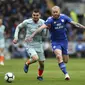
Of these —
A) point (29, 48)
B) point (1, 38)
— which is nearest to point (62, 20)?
point (29, 48)

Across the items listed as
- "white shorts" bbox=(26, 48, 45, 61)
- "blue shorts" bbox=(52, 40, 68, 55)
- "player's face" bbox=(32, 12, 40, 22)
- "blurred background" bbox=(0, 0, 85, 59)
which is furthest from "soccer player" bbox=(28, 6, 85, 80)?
"blurred background" bbox=(0, 0, 85, 59)

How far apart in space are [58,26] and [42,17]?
20627 mm

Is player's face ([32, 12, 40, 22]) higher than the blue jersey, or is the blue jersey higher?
player's face ([32, 12, 40, 22])

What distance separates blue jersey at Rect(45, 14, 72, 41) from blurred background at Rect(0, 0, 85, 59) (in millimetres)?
17340

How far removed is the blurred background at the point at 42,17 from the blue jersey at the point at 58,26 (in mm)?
17340

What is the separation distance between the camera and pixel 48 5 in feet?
127

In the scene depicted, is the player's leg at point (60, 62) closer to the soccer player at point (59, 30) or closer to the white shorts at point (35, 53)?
the soccer player at point (59, 30)

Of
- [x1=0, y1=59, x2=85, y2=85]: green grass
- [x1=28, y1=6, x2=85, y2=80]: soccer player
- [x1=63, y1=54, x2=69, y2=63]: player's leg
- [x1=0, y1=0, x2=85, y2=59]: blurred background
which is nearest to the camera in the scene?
[x1=0, y1=59, x2=85, y2=85]: green grass

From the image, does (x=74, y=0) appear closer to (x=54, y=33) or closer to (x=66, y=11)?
(x=66, y=11)

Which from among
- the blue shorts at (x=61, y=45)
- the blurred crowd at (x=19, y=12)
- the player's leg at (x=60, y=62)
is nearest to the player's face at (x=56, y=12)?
the blue shorts at (x=61, y=45)

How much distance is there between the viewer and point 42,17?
35875mm

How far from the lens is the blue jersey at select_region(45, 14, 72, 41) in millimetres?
15227

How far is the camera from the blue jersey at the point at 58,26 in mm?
15227

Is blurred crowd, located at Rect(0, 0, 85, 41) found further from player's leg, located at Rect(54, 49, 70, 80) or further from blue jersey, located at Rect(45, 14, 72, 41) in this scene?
player's leg, located at Rect(54, 49, 70, 80)
